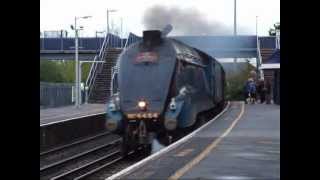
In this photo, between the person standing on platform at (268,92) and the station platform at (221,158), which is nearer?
the station platform at (221,158)

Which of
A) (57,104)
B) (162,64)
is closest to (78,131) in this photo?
(162,64)

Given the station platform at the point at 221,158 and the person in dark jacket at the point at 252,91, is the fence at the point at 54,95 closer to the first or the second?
the person in dark jacket at the point at 252,91

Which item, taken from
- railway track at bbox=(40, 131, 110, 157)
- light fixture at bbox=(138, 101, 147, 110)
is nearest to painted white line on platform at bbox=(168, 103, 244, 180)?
light fixture at bbox=(138, 101, 147, 110)

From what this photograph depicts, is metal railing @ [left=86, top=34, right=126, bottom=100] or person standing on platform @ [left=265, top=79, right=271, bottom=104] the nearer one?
person standing on platform @ [left=265, top=79, right=271, bottom=104]

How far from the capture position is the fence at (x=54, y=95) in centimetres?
5116

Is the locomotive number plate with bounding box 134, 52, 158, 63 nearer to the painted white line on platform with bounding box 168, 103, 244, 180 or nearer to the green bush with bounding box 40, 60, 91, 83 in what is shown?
the painted white line on platform with bounding box 168, 103, 244, 180

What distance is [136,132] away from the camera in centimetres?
1794

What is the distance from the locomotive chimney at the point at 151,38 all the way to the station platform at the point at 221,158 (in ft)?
9.04

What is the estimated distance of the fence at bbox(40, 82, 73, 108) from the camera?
168 feet

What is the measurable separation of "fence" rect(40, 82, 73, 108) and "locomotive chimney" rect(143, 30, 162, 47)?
3240 cm

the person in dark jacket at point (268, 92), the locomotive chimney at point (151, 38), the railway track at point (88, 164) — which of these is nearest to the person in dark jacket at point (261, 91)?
the person in dark jacket at point (268, 92)

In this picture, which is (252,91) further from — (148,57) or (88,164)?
(88,164)
